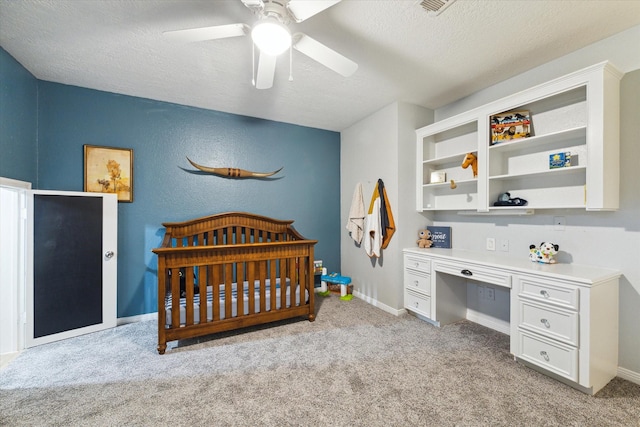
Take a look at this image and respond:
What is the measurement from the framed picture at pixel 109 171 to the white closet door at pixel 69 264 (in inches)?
6.0

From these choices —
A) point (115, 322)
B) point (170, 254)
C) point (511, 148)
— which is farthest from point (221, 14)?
point (115, 322)

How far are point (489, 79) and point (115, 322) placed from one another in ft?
14.4

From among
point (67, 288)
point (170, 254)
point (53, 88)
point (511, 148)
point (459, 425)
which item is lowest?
point (459, 425)

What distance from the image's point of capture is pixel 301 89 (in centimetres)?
269

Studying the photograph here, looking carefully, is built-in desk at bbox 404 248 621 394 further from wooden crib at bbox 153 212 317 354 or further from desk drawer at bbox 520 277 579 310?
wooden crib at bbox 153 212 317 354

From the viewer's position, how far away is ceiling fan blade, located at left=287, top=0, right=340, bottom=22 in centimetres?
130

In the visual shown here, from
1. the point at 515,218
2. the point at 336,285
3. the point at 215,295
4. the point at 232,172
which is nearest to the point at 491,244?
the point at 515,218

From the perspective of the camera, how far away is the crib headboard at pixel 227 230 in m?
2.88

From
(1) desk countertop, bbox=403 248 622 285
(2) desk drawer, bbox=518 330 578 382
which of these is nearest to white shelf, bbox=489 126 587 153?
(1) desk countertop, bbox=403 248 622 285

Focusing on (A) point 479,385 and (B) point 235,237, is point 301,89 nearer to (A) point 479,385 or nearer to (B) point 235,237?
(B) point 235,237

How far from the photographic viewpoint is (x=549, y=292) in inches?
71.2

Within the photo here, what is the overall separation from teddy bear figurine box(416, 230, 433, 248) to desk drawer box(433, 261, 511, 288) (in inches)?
15.1

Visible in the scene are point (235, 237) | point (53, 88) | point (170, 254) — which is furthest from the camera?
point (235, 237)

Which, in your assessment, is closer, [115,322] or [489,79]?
[489,79]
